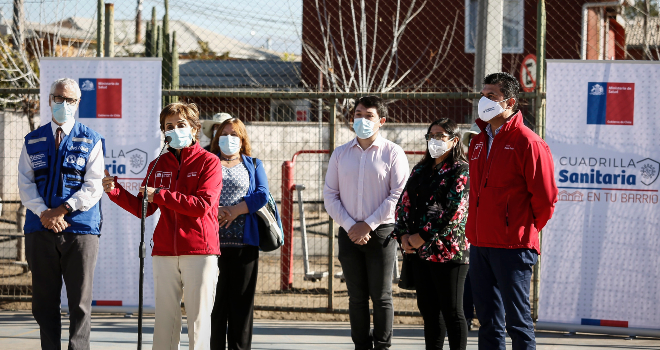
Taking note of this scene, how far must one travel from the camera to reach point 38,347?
5332 millimetres

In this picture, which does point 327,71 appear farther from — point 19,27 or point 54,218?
point 54,218

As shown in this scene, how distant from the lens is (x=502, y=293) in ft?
12.8

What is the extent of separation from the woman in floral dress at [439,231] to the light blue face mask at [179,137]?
5.12ft

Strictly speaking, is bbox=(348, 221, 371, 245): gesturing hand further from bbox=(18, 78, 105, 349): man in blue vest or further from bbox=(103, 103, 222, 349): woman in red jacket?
bbox=(18, 78, 105, 349): man in blue vest

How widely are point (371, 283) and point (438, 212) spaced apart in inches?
29.0

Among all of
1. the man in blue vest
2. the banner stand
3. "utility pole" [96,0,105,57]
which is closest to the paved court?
the banner stand

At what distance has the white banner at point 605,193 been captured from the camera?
580cm

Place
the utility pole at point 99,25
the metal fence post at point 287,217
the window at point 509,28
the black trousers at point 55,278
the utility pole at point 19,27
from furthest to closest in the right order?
1. the window at point 509,28
2. the utility pole at point 19,27
3. the metal fence post at point 287,217
4. the utility pole at point 99,25
5. the black trousers at point 55,278

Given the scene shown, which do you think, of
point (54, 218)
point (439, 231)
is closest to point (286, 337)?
point (439, 231)

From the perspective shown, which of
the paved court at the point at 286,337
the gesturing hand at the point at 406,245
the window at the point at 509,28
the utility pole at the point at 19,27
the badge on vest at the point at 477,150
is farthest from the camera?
the window at the point at 509,28

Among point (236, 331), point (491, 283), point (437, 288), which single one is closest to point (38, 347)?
point (236, 331)

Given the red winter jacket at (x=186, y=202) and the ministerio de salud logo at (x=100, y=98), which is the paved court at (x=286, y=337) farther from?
the ministerio de salud logo at (x=100, y=98)

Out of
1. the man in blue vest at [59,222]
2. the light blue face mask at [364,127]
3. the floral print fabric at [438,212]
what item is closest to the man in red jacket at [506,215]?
the floral print fabric at [438,212]

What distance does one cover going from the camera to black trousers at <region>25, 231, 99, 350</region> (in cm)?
Result: 438
